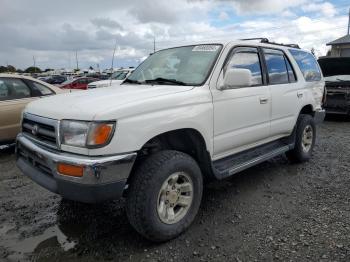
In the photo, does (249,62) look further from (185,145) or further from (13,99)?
(13,99)

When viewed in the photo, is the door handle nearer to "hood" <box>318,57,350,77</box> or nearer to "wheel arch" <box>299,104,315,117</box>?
"wheel arch" <box>299,104,315,117</box>

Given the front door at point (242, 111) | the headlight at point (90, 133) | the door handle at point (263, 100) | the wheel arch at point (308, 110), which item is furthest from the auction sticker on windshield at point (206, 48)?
the wheel arch at point (308, 110)

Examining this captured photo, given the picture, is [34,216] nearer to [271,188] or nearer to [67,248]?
[67,248]

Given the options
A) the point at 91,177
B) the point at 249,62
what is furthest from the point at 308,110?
the point at 91,177

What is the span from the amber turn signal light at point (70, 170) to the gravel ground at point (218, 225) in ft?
2.64

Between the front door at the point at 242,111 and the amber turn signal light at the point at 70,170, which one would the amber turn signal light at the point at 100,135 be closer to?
the amber turn signal light at the point at 70,170

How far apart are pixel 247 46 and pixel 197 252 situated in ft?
8.60

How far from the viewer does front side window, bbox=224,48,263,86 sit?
4.20 m

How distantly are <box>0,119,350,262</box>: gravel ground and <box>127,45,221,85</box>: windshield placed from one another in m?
1.52

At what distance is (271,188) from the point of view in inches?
187

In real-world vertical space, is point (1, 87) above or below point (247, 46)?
below

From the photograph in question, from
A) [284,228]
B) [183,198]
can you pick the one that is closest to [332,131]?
[284,228]

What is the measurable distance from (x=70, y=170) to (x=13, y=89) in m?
4.68

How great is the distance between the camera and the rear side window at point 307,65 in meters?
5.64
